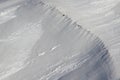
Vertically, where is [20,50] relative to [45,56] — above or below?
above

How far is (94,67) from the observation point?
173 cm

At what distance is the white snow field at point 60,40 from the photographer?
169cm

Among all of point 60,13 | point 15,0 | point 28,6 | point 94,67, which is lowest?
point 94,67

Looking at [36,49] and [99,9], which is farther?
[99,9]

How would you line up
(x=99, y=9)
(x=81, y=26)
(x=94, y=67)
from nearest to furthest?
(x=94, y=67) → (x=81, y=26) → (x=99, y=9)

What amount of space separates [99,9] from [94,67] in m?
0.48

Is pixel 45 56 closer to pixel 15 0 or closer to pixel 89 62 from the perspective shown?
pixel 89 62

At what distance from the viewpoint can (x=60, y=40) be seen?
5.95 feet

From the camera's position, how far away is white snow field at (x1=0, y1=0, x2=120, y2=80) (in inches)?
66.6

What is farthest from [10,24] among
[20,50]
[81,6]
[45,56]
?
[81,6]

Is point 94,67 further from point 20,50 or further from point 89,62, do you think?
point 20,50

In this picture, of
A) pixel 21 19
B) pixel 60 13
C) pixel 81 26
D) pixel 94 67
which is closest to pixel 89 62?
pixel 94 67

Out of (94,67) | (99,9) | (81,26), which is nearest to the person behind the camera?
(94,67)

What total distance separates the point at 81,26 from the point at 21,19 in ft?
1.38
